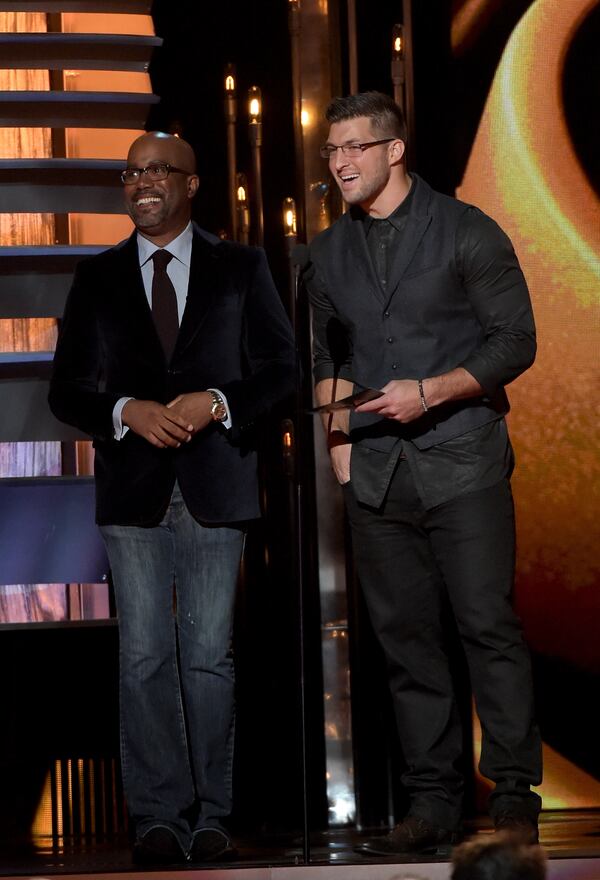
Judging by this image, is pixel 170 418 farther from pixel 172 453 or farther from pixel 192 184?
pixel 192 184

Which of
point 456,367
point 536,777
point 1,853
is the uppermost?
point 456,367

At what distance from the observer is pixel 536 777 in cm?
315

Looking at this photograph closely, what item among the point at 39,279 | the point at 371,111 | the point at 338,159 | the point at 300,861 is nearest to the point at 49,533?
the point at 39,279

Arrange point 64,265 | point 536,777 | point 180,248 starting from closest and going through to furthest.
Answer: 1. point 536,777
2. point 180,248
3. point 64,265

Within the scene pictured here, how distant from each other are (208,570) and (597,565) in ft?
4.71

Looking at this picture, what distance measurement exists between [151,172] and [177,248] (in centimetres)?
21

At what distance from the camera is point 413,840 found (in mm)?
3199

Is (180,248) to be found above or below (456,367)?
above

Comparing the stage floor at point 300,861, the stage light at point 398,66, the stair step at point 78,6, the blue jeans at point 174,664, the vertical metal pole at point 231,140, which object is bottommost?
the stage floor at point 300,861

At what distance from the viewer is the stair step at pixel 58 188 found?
411 centimetres

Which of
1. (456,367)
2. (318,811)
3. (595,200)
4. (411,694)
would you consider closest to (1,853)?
(318,811)

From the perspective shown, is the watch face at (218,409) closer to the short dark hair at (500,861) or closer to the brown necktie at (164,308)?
the brown necktie at (164,308)

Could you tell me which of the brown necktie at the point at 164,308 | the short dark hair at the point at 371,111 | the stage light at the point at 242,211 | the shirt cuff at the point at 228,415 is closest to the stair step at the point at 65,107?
the stage light at the point at 242,211

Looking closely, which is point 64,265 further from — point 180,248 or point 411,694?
point 411,694
